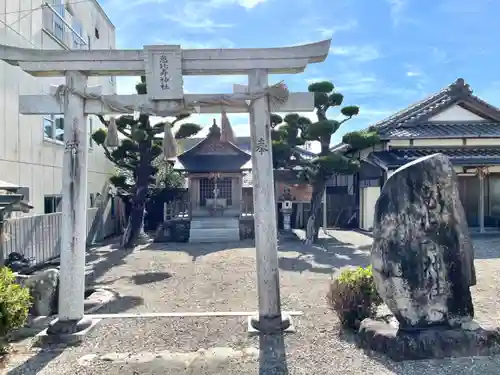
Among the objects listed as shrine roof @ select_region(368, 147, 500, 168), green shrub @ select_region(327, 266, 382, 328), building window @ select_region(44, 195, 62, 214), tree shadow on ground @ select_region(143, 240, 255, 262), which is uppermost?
shrine roof @ select_region(368, 147, 500, 168)

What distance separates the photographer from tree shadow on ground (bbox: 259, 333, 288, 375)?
427 cm

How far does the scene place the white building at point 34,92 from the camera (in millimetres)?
10180

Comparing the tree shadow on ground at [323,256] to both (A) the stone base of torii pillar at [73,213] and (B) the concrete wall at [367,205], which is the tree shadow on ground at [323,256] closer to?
(B) the concrete wall at [367,205]

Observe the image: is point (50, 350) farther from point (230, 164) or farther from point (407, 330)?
point (230, 164)

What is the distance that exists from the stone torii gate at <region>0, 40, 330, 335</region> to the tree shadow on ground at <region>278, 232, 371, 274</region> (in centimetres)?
520

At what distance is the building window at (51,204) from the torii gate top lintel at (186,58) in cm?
851

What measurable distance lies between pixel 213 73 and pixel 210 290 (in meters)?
5.03

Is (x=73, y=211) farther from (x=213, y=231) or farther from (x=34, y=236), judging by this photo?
(x=213, y=231)

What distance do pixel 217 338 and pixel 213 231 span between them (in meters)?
12.1

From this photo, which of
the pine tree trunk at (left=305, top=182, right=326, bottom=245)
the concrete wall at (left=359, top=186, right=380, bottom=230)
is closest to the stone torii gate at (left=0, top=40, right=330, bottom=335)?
the pine tree trunk at (left=305, top=182, right=326, bottom=245)

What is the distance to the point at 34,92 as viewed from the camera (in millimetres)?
11742

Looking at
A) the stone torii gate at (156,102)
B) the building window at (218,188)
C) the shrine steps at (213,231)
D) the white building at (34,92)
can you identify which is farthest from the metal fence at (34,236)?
the building window at (218,188)

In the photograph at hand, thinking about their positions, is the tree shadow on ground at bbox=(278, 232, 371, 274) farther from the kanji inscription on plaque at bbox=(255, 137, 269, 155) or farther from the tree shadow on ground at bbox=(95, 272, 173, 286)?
the kanji inscription on plaque at bbox=(255, 137, 269, 155)

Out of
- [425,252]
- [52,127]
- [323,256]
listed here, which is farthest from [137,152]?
[425,252]
